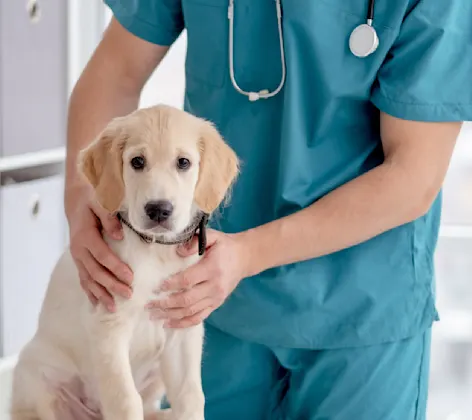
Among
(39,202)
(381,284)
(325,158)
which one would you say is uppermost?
(325,158)

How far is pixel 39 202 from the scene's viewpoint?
1.92 metres

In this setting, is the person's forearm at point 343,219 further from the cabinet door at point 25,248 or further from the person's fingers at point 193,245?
the cabinet door at point 25,248

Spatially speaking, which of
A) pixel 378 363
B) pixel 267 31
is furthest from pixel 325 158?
pixel 378 363

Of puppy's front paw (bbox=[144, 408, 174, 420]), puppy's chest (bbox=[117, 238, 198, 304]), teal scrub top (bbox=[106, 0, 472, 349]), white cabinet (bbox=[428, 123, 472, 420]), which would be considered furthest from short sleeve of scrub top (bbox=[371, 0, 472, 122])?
white cabinet (bbox=[428, 123, 472, 420])

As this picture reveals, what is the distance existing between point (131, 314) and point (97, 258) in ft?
0.27

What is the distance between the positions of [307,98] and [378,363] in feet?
1.24

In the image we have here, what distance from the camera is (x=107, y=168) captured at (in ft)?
2.94

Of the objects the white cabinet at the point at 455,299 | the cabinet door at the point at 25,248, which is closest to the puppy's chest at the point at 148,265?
the cabinet door at the point at 25,248

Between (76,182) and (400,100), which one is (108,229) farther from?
(400,100)

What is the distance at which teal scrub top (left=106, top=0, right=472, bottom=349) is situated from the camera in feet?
3.22

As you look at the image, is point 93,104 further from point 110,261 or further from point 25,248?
point 25,248

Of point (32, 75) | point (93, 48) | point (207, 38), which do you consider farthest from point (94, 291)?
point (93, 48)

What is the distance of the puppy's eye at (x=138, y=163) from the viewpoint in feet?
2.90

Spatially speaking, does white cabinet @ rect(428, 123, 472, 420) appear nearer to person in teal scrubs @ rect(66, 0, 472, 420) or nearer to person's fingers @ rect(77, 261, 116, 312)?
person in teal scrubs @ rect(66, 0, 472, 420)
